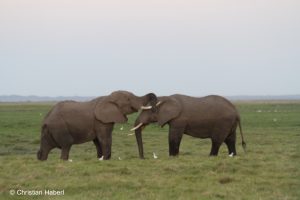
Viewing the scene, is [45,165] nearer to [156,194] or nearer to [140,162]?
[140,162]

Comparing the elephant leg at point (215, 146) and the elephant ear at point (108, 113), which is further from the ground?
the elephant ear at point (108, 113)

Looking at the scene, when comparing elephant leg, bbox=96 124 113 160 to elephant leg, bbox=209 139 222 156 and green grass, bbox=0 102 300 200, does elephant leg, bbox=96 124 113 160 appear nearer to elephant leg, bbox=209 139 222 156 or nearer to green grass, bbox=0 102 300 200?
green grass, bbox=0 102 300 200

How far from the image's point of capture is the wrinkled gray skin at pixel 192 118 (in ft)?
54.5

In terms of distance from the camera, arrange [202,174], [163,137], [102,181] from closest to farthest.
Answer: [102,181], [202,174], [163,137]

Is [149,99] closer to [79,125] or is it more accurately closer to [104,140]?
[104,140]

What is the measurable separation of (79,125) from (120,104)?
149cm

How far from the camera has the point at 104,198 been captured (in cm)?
1118

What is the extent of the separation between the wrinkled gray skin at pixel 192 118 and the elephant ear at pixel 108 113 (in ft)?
2.89

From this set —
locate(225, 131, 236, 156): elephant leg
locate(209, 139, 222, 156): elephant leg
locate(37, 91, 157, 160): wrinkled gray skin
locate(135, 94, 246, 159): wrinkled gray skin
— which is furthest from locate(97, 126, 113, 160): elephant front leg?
locate(225, 131, 236, 156): elephant leg

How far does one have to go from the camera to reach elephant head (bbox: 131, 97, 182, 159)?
54.4 feet

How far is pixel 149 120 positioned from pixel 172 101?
36.8 inches

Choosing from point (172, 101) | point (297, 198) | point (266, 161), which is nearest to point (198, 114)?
point (172, 101)

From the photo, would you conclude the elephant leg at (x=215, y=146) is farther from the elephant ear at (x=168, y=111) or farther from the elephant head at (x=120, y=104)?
the elephant head at (x=120, y=104)

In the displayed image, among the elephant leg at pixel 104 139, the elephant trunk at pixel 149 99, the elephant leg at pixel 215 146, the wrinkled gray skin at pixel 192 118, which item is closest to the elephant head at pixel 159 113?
the wrinkled gray skin at pixel 192 118
